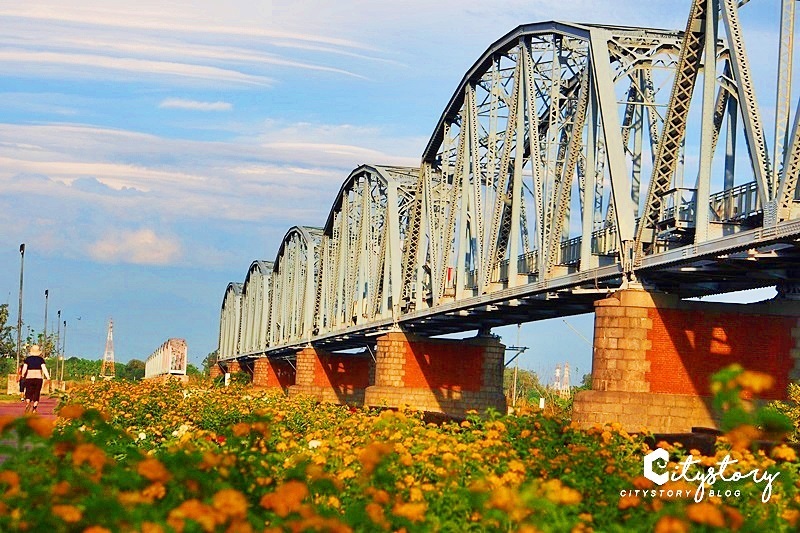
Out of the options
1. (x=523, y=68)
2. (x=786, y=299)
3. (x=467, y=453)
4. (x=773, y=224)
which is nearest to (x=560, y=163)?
(x=523, y=68)

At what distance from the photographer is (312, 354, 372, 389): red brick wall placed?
9262cm

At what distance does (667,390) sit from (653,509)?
23.1 m

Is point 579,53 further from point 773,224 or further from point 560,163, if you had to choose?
point 773,224

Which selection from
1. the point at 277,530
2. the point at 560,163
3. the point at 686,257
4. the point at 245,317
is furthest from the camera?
the point at 245,317

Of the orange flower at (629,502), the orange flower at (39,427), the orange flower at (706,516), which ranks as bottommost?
the orange flower at (629,502)

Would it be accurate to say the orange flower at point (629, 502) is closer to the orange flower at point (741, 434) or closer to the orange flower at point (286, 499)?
the orange flower at point (741, 434)

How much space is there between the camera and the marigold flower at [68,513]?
25.0ft

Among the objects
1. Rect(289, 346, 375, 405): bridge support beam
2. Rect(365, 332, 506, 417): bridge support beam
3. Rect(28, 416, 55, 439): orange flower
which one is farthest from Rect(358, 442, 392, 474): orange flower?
Rect(289, 346, 375, 405): bridge support beam

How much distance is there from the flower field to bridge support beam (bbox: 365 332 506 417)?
1876 inches

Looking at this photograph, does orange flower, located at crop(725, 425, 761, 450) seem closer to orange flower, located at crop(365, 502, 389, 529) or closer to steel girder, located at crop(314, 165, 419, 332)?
orange flower, located at crop(365, 502, 389, 529)

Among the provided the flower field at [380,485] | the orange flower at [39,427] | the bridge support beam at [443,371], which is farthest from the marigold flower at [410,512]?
the bridge support beam at [443,371]

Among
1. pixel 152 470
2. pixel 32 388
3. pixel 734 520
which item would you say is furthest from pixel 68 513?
pixel 32 388

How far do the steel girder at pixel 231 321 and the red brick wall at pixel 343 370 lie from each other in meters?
67.1

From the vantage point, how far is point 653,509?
10.5 m
